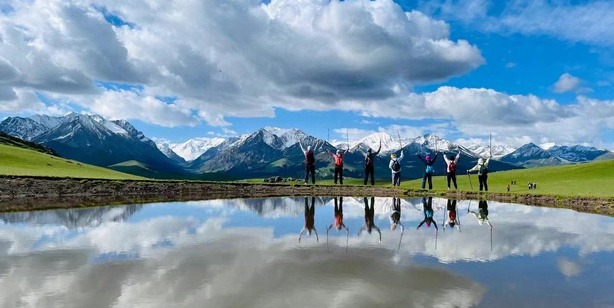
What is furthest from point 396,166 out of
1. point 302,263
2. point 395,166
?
point 302,263

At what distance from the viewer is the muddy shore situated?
34.9m

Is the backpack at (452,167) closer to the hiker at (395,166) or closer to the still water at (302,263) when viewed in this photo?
the hiker at (395,166)

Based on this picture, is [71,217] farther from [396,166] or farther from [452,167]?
[452,167]

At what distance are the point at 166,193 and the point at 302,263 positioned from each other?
124 ft

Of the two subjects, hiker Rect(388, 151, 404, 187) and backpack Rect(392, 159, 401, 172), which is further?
backpack Rect(392, 159, 401, 172)

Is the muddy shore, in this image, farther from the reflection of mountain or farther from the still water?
the still water

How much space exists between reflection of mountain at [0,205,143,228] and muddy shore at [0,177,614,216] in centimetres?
405

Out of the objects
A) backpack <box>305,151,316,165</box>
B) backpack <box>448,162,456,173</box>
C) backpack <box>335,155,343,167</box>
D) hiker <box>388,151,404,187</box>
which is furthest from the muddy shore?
backpack <box>305,151,316,165</box>

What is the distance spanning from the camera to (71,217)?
80.3 feet

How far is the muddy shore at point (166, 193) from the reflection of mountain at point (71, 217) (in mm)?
4053

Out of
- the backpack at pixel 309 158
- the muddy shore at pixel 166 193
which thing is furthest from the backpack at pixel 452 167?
the backpack at pixel 309 158

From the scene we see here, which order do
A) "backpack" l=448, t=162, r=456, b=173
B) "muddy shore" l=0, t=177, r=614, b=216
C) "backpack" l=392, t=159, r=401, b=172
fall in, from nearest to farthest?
"muddy shore" l=0, t=177, r=614, b=216 → "backpack" l=448, t=162, r=456, b=173 → "backpack" l=392, t=159, r=401, b=172

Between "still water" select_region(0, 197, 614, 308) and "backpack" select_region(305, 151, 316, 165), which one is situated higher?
"backpack" select_region(305, 151, 316, 165)

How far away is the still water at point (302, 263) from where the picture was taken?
9898 mm
